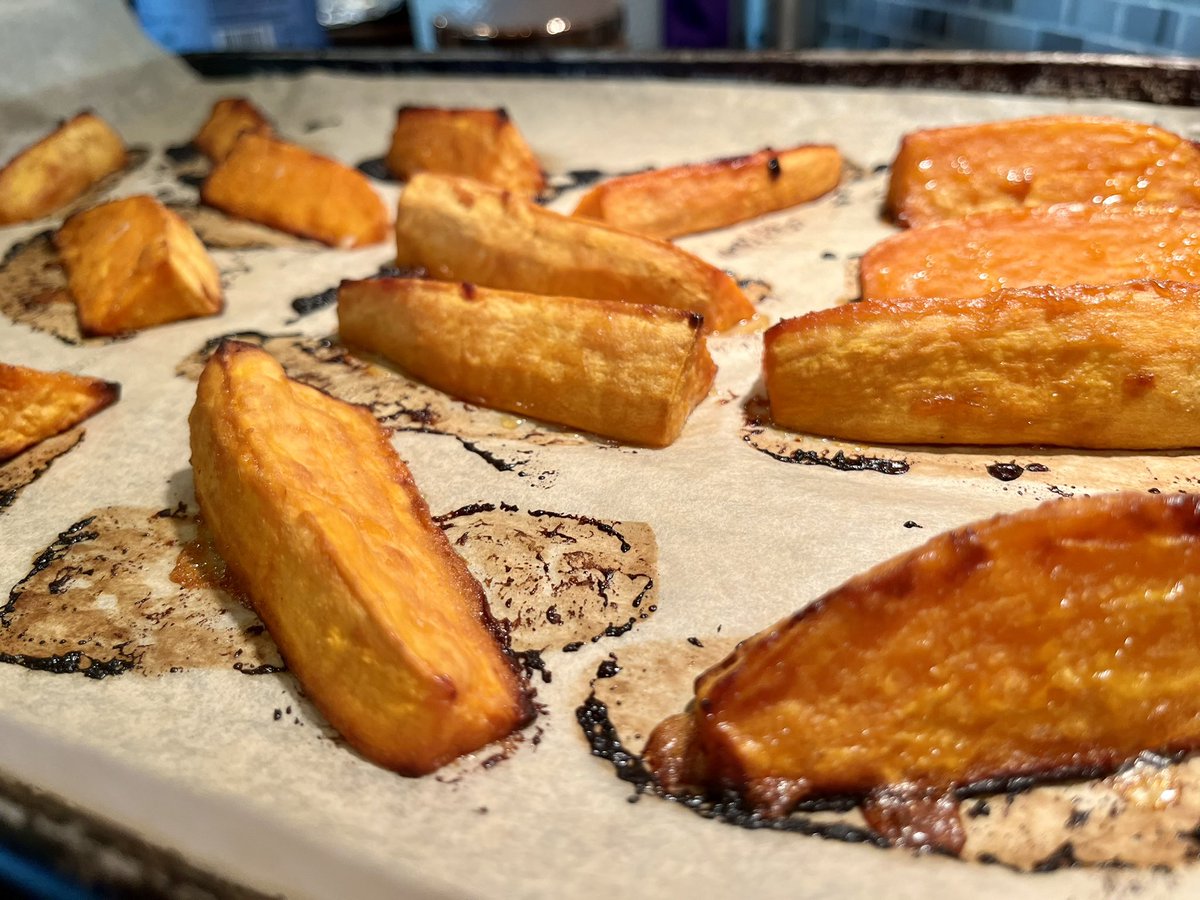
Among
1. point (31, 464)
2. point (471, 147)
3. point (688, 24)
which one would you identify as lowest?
point (31, 464)

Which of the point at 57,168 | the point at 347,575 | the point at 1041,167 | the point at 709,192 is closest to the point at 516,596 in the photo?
the point at 347,575

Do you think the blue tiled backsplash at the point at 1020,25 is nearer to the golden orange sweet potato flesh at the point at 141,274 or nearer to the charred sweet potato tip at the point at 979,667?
the charred sweet potato tip at the point at 979,667

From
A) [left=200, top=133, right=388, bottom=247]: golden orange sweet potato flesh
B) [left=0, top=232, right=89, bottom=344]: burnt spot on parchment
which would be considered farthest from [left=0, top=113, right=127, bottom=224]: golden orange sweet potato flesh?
[left=200, top=133, right=388, bottom=247]: golden orange sweet potato flesh

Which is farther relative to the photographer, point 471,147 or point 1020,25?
point 1020,25

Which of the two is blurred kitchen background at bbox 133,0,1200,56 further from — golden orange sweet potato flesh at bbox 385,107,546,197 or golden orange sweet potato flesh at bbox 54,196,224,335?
golden orange sweet potato flesh at bbox 54,196,224,335

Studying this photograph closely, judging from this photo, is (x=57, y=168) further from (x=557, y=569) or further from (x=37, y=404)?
(x=557, y=569)

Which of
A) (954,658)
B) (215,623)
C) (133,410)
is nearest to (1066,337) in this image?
(954,658)
